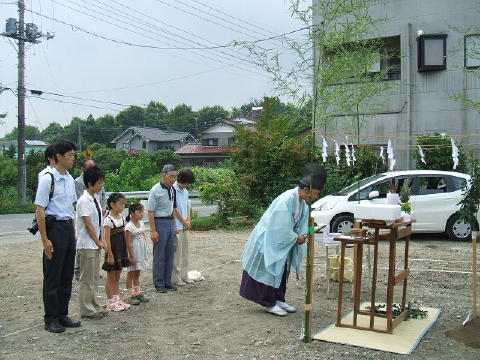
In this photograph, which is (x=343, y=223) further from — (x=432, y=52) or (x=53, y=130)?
(x=53, y=130)

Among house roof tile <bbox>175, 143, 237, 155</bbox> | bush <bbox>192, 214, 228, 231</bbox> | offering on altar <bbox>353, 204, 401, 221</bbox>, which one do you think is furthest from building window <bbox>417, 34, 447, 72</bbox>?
house roof tile <bbox>175, 143, 237, 155</bbox>

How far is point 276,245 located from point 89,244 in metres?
→ 1.99

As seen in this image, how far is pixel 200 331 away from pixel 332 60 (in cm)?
306

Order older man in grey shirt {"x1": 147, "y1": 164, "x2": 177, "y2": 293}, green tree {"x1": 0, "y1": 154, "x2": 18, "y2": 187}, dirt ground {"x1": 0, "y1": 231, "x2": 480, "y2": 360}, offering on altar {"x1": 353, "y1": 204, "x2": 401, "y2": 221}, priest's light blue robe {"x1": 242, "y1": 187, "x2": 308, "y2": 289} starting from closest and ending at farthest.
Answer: dirt ground {"x1": 0, "y1": 231, "x2": 480, "y2": 360}, offering on altar {"x1": 353, "y1": 204, "x2": 401, "y2": 221}, priest's light blue robe {"x1": 242, "y1": 187, "x2": 308, "y2": 289}, older man in grey shirt {"x1": 147, "y1": 164, "x2": 177, "y2": 293}, green tree {"x1": 0, "y1": 154, "x2": 18, "y2": 187}

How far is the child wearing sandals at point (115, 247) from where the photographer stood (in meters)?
6.01

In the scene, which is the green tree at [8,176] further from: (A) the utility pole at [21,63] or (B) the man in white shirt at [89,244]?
(B) the man in white shirt at [89,244]

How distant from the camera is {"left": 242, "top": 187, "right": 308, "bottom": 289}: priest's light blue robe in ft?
18.8

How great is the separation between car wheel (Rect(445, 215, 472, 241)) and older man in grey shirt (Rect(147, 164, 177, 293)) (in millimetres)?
6784

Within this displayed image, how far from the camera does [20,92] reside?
2377cm

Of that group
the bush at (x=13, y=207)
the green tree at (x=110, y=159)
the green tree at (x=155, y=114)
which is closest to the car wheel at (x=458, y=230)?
the bush at (x=13, y=207)

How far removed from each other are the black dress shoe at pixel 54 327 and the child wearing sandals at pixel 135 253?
1.20 metres

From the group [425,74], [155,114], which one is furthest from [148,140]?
[425,74]

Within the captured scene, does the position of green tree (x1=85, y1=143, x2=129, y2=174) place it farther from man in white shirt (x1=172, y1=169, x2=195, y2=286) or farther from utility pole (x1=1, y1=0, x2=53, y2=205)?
man in white shirt (x1=172, y1=169, x2=195, y2=286)

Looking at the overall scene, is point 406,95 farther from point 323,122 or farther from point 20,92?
point 20,92
